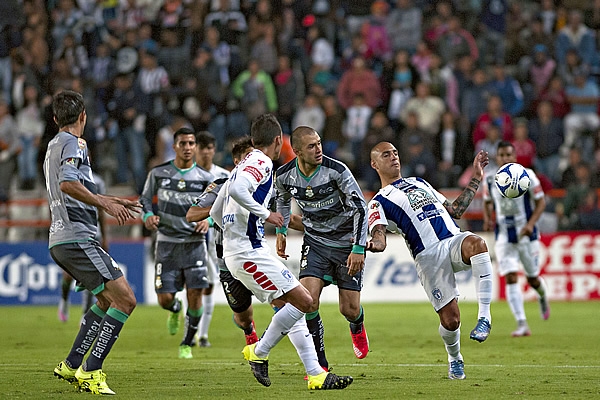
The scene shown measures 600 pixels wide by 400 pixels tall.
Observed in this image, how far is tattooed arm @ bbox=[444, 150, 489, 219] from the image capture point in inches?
344

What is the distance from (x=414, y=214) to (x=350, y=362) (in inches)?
88.5

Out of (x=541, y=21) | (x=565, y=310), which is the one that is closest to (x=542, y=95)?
(x=541, y=21)

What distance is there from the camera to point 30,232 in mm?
21156

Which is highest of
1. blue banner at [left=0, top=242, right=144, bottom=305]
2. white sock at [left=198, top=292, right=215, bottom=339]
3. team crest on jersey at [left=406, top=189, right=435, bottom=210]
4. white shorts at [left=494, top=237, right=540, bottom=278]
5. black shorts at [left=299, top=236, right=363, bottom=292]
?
team crest on jersey at [left=406, top=189, right=435, bottom=210]

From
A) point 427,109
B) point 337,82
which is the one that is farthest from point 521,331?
point 337,82

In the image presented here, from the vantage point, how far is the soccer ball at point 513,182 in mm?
9273

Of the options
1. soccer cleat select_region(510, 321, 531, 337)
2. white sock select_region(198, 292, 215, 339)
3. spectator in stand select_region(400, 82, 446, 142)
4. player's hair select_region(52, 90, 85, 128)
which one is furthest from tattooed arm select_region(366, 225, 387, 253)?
spectator in stand select_region(400, 82, 446, 142)

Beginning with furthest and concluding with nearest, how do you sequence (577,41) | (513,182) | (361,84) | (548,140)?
(577,41)
(361,84)
(548,140)
(513,182)

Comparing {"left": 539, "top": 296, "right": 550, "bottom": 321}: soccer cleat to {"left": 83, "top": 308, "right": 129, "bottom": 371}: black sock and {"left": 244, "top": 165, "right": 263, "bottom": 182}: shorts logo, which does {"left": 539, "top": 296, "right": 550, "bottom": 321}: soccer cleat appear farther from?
{"left": 83, "top": 308, "right": 129, "bottom": 371}: black sock

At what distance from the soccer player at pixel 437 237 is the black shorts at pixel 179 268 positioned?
10.4 feet

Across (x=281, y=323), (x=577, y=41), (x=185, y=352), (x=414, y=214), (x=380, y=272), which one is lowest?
(x=380, y=272)

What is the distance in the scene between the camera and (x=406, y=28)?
22.9 meters

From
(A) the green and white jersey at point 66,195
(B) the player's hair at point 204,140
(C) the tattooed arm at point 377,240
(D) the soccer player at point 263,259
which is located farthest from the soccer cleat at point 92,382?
(B) the player's hair at point 204,140

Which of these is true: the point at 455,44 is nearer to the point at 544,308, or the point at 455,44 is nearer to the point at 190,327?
the point at 544,308
